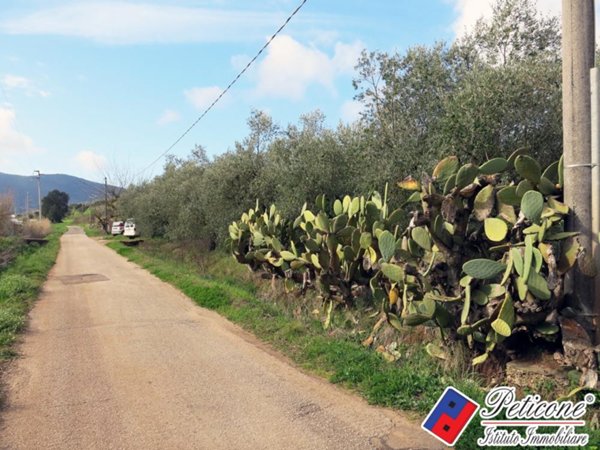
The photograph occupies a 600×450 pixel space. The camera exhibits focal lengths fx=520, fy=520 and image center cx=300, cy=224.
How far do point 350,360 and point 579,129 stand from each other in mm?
3688

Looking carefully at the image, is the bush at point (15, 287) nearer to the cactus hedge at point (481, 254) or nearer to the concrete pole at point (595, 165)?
the cactus hedge at point (481, 254)

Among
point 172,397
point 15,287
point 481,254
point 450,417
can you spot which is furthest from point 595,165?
point 15,287

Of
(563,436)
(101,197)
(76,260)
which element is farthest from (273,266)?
(101,197)

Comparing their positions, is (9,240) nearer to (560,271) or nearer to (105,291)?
(105,291)

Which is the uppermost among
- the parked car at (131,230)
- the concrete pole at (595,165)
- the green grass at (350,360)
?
the concrete pole at (595,165)

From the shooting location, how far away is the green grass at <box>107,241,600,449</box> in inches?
208

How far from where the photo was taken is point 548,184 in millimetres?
5438

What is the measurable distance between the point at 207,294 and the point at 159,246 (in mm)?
17006

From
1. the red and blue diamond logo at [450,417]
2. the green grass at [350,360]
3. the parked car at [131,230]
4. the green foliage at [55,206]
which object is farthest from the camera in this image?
the green foliage at [55,206]

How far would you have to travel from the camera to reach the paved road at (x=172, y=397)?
179 inches

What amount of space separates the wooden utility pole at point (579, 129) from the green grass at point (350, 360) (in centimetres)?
149

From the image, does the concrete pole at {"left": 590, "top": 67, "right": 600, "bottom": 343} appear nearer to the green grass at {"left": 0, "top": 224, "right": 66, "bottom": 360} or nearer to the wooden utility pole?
the wooden utility pole

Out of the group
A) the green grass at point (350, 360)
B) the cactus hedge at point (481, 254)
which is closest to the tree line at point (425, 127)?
the cactus hedge at point (481, 254)

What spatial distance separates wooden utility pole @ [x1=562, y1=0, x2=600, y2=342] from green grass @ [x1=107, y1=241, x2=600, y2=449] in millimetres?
1485
